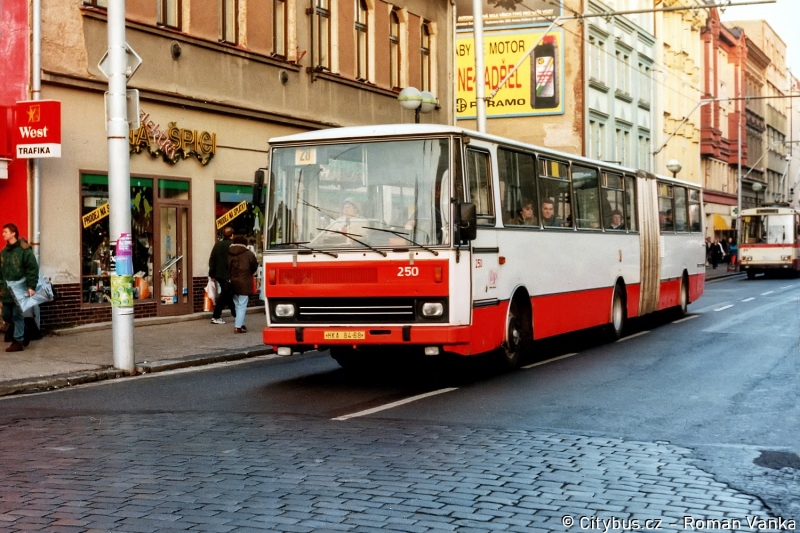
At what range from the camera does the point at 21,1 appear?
64.5 ft

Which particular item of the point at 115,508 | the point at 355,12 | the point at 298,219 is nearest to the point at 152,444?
the point at 115,508

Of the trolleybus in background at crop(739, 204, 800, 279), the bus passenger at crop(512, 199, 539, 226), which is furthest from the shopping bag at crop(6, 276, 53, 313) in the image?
the trolleybus in background at crop(739, 204, 800, 279)

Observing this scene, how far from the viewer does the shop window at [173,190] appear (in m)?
23.0

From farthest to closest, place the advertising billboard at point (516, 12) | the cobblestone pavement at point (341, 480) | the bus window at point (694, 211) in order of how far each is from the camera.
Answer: the advertising billboard at point (516, 12) < the bus window at point (694, 211) < the cobblestone pavement at point (341, 480)

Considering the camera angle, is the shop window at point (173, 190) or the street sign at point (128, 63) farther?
the shop window at point (173, 190)

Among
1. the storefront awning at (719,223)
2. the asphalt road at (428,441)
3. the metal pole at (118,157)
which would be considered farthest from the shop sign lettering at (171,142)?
the storefront awning at (719,223)

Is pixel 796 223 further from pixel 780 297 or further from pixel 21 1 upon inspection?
pixel 21 1

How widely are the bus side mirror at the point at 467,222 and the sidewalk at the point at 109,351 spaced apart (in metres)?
5.04

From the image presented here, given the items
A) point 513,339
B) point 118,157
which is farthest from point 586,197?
point 118,157

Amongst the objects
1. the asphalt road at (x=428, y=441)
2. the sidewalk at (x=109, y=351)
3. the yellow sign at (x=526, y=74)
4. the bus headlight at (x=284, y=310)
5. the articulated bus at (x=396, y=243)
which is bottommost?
the asphalt road at (x=428, y=441)

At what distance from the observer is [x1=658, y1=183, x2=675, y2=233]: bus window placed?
23.1 meters

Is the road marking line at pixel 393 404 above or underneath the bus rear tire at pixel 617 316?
underneath

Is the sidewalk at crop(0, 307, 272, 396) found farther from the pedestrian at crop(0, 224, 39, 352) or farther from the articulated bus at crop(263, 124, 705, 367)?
the articulated bus at crop(263, 124, 705, 367)

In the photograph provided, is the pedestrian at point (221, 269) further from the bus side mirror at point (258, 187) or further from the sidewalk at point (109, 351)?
the bus side mirror at point (258, 187)
